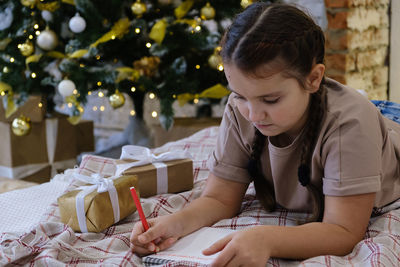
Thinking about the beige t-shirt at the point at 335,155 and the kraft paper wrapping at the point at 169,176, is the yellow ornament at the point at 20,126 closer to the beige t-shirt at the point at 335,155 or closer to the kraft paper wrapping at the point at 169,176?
the kraft paper wrapping at the point at 169,176

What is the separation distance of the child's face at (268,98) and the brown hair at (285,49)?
0.04 ft

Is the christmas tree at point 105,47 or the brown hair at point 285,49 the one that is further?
the christmas tree at point 105,47

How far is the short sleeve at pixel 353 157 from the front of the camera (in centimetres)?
81

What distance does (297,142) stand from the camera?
0.91 metres

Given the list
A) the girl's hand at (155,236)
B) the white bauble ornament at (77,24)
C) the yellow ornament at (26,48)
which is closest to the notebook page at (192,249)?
the girl's hand at (155,236)

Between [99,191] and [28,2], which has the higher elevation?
[28,2]

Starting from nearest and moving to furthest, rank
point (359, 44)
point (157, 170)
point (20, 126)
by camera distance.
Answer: point (157, 170) → point (20, 126) → point (359, 44)

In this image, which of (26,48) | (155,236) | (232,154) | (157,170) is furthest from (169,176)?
(26,48)

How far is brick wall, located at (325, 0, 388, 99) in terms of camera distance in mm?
1991

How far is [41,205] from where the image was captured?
115 cm

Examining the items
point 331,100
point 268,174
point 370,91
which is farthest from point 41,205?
point 370,91

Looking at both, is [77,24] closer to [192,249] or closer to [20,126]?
[20,126]

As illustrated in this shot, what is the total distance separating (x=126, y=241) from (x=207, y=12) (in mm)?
1218

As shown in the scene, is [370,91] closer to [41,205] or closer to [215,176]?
[215,176]
